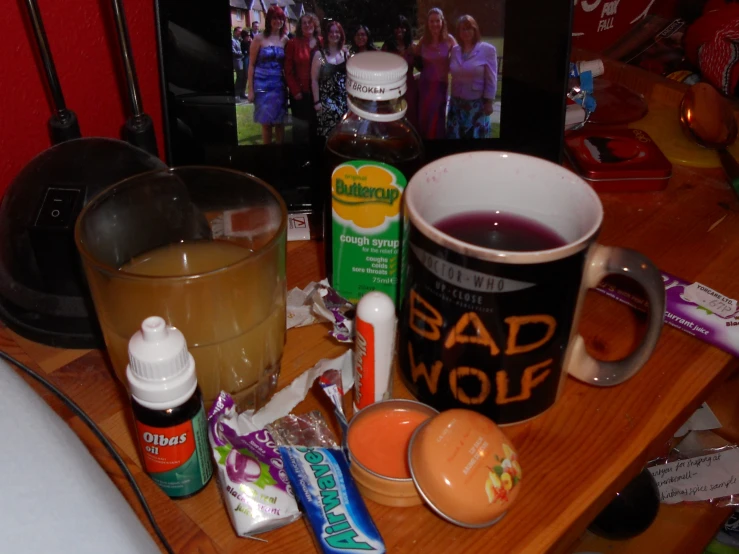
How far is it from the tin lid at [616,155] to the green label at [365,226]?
0.29m

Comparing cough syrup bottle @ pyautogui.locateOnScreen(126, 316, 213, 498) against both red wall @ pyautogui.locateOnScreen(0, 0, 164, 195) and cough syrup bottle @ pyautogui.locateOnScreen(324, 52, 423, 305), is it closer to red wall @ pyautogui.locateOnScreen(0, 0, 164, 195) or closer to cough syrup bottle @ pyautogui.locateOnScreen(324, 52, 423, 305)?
cough syrup bottle @ pyautogui.locateOnScreen(324, 52, 423, 305)

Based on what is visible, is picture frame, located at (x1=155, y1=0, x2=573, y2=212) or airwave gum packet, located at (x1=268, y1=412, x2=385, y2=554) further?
picture frame, located at (x1=155, y1=0, x2=573, y2=212)

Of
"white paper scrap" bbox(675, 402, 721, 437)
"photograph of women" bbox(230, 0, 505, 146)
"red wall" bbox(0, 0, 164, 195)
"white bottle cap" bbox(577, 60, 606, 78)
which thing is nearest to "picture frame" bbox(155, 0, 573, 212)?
"photograph of women" bbox(230, 0, 505, 146)

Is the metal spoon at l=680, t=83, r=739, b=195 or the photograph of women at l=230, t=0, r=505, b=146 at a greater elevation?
the photograph of women at l=230, t=0, r=505, b=146

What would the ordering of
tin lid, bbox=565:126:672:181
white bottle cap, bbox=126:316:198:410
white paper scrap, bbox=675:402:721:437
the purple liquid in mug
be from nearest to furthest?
1. white bottle cap, bbox=126:316:198:410
2. the purple liquid in mug
3. tin lid, bbox=565:126:672:181
4. white paper scrap, bbox=675:402:721:437

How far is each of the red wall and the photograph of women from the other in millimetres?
150

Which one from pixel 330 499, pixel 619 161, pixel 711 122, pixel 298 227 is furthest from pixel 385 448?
pixel 711 122

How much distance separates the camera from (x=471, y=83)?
693 millimetres

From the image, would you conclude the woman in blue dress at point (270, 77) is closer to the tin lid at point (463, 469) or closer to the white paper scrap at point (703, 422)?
the tin lid at point (463, 469)

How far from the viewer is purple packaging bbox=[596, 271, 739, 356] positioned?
600mm

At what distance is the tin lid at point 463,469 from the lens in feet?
1.44

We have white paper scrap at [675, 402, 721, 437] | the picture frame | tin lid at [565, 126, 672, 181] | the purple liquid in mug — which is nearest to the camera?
the purple liquid in mug

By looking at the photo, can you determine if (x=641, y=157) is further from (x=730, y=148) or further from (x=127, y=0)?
(x=127, y=0)

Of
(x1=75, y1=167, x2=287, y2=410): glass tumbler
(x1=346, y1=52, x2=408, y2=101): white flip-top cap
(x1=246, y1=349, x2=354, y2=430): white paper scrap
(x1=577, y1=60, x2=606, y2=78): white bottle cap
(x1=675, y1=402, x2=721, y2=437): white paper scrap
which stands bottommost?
(x1=675, y1=402, x2=721, y2=437): white paper scrap
